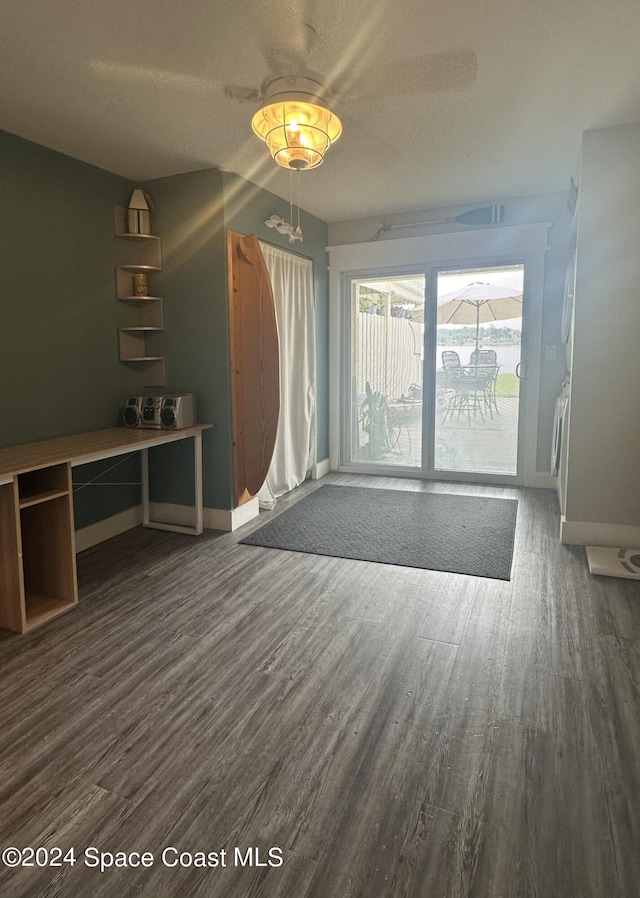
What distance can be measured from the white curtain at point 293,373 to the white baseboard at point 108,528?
3.17ft

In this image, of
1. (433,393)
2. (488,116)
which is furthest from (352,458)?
(488,116)

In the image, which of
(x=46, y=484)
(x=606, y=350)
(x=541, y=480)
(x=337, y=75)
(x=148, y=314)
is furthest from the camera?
(x=541, y=480)

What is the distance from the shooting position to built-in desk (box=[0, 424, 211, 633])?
240 cm

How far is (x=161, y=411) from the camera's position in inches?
141

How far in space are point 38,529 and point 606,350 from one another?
11.0ft

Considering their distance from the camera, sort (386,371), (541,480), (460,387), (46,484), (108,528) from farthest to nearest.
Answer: (386,371) < (460,387) < (541,480) < (108,528) < (46,484)

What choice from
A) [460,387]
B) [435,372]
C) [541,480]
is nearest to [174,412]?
[435,372]

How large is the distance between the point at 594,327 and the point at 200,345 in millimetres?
2548

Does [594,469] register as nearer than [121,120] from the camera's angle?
No

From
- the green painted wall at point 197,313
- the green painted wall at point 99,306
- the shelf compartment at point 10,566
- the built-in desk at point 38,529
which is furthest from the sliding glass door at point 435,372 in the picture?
the shelf compartment at point 10,566

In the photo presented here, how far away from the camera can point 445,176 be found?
3895 mm

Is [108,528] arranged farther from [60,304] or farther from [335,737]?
[335,737]

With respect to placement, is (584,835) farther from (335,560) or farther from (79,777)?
(335,560)

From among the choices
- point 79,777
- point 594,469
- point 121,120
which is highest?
point 121,120
